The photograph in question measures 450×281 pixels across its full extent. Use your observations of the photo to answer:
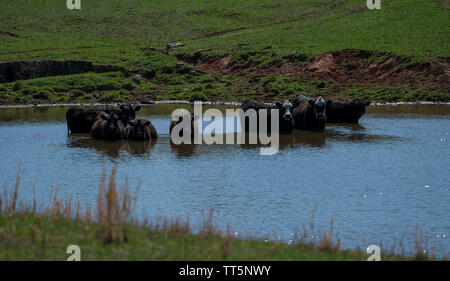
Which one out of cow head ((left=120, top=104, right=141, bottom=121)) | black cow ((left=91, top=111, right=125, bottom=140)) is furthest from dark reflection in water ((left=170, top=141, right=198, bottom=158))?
cow head ((left=120, top=104, right=141, bottom=121))

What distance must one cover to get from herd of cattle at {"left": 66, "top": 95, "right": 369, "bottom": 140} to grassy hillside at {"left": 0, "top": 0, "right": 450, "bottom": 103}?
36.0ft

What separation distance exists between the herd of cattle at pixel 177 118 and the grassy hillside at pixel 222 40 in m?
11.0

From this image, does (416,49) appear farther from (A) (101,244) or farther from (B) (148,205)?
(A) (101,244)

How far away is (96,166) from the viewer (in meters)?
21.7

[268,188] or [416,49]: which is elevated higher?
[416,49]

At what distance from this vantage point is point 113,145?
2680 centimetres

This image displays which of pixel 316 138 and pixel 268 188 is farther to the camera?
pixel 316 138

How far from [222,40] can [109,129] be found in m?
39.3

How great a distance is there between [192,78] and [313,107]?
78.5ft

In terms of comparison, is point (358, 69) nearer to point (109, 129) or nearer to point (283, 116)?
point (283, 116)

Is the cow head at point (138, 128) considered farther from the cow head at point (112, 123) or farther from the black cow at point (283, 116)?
the black cow at point (283, 116)

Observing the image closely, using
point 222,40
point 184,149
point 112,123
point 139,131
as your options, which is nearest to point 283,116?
point 184,149

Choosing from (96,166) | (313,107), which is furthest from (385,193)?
(313,107)
